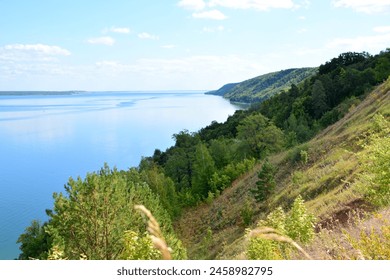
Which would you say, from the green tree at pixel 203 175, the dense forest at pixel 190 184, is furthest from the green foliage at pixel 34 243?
the green tree at pixel 203 175

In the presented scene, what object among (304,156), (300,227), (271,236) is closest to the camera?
(271,236)

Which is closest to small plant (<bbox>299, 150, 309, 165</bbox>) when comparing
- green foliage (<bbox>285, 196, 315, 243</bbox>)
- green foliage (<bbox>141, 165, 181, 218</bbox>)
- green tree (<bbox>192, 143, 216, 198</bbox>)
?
green foliage (<bbox>141, 165, 181, 218</bbox>)

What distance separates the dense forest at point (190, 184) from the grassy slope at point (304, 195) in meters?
1.18

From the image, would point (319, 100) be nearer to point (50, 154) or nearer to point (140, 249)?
point (50, 154)

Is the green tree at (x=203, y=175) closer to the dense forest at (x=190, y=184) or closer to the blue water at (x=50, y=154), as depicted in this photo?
the dense forest at (x=190, y=184)

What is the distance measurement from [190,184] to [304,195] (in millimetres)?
49578

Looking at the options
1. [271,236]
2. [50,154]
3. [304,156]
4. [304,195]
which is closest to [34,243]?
[304,195]

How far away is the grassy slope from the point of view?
17.9 metres

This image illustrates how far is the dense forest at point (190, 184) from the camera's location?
17.4m

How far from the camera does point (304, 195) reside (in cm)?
2555

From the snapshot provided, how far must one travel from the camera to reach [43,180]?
8538cm

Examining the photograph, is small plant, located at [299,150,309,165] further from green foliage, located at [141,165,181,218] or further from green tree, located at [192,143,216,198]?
green tree, located at [192,143,216,198]

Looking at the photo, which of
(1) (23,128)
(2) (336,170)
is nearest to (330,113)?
(2) (336,170)

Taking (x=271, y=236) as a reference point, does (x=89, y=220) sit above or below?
below
